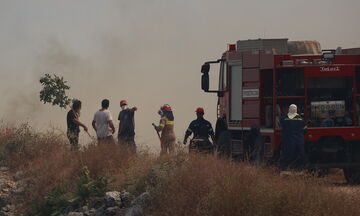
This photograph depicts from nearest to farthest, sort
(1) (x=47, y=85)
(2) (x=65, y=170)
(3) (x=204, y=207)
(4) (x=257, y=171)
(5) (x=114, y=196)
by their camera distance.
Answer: (3) (x=204, y=207)
(4) (x=257, y=171)
(5) (x=114, y=196)
(2) (x=65, y=170)
(1) (x=47, y=85)

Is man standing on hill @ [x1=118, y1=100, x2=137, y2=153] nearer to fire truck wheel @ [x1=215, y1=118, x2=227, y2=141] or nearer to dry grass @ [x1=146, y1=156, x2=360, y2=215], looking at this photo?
fire truck wheel @ [x1=215, y1=118, x2=227, y2=141]

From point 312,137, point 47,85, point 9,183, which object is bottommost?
point 9,183

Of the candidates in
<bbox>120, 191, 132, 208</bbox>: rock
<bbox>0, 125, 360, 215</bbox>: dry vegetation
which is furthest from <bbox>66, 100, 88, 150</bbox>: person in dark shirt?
<bbox>120, 191, 132, 208</bbox>: rock

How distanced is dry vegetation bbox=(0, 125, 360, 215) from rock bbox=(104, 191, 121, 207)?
1.00 feet

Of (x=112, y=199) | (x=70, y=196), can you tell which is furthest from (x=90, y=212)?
(x=70, y=196)

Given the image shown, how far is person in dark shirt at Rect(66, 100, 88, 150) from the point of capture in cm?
1770

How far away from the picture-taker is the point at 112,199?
13.3m

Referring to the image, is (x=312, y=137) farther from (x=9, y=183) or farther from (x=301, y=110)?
(x=9, y=183)

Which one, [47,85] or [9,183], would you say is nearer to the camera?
[9,183]

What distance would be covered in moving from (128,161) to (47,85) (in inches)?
335

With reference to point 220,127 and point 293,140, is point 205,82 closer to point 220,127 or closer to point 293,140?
point 220,127

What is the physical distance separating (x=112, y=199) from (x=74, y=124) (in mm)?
5122

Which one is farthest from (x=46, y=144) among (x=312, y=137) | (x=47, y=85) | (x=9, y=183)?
(x=312, y=137)

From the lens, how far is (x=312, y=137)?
51.3ft
